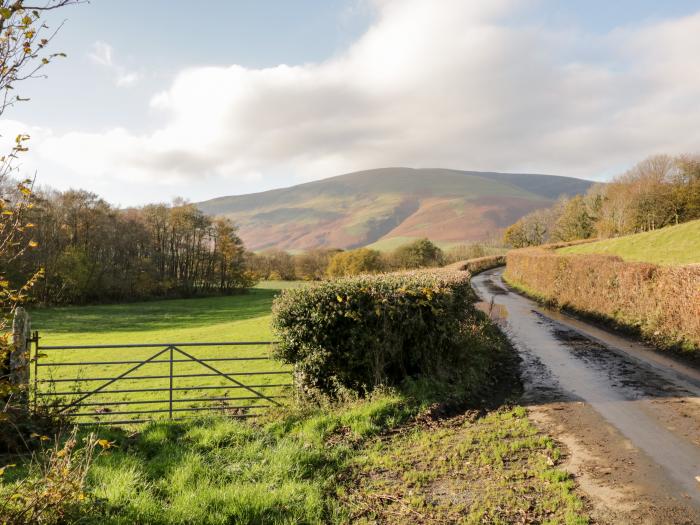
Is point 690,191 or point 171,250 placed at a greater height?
point 690,191

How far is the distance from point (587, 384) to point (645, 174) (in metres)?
79.4

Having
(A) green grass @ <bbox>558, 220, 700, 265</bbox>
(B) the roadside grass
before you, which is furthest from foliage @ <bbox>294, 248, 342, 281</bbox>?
(B) the roadside grass

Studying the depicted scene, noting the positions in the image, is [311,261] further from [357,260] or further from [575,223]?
[575,223]

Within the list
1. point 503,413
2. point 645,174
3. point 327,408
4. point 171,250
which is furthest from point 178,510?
point 645,174

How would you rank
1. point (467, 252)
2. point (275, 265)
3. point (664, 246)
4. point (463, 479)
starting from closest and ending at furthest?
point (463, 479) < point (664, 246) < point (467, 252) < point (275, 265)

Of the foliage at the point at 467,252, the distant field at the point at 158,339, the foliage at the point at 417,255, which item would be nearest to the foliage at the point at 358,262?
the foliage at the point at 417,255

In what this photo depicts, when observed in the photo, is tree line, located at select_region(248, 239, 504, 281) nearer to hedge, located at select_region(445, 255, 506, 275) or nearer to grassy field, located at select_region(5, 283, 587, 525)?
hedge, located at select_region(445, 255, 506, 275)

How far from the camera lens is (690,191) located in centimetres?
5625

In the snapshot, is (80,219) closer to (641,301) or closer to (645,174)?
(641,301)

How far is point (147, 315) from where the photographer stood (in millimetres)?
44688

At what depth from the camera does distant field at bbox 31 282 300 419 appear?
1420 cm

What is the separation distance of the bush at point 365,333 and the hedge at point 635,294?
24.7 feet

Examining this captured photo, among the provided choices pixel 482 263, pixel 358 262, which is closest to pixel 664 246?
pixel 482 263

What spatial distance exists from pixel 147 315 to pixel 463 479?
147 ft
